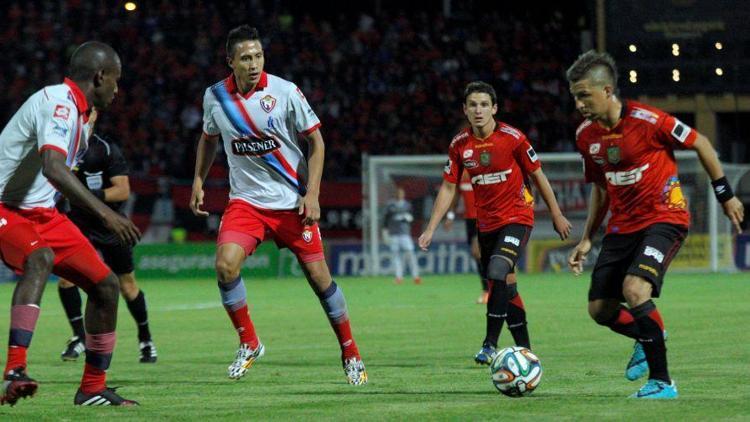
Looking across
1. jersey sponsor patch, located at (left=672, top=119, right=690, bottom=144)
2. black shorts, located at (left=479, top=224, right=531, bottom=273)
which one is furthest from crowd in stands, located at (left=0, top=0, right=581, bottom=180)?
jersey sponsor patch, located at (left=672, top=119, right=690, bottom=144)

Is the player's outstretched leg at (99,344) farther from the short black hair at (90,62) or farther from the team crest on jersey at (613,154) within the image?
the team crest on jersey at (613,154)

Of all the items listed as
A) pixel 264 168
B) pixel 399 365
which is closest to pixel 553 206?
pixel 399 365

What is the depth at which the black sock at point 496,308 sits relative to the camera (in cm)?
1157

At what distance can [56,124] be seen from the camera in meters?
8.10

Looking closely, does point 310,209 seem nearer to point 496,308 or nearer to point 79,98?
point 496,308

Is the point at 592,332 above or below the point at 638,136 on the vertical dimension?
below

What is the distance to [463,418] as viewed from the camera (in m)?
7.88

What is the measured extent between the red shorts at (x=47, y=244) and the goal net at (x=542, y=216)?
71.6 ft

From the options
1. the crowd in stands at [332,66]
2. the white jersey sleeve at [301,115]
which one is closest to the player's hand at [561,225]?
the white jersey sleeve at [301,115]

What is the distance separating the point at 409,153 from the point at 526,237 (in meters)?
23.7

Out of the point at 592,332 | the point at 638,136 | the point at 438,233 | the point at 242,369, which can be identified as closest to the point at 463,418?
the point at 638,136

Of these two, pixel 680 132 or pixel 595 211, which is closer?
pixel 680 132

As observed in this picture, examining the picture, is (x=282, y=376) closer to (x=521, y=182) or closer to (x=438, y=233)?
(x=521, y=182)

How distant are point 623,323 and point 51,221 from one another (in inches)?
148
